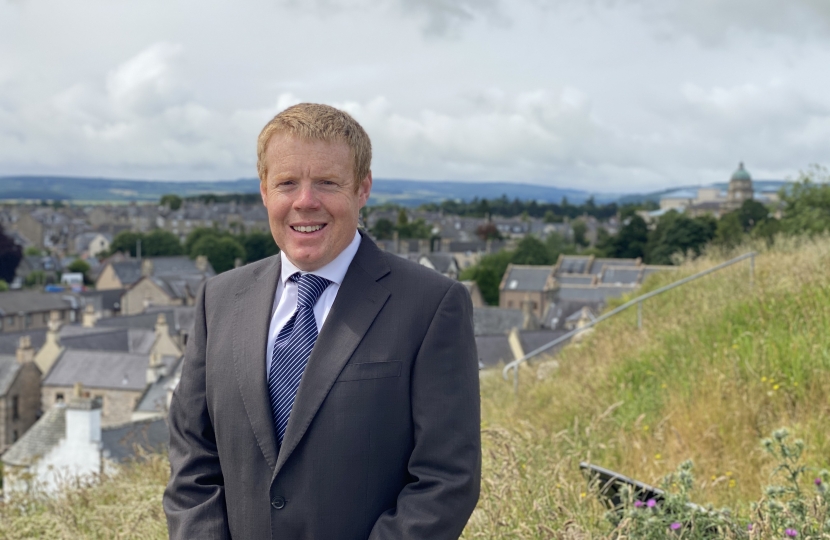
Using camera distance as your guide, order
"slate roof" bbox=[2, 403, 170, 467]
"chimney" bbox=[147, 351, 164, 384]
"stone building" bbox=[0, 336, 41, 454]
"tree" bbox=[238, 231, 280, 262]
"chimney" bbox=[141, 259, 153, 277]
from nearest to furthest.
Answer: "slate roof" bbox=[2, 403, 170, 467] < "chimney" bbox=[147, 351, 164, 384] < "stone building" bbox=[0, 336, 41, 454] < "chimney" bbox=[141, 259, 153, 277] < "tree" bbox=[238, 231, 280, 262]

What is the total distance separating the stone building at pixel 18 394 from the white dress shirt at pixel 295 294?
4459cm

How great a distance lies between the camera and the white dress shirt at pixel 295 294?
2.77 metres

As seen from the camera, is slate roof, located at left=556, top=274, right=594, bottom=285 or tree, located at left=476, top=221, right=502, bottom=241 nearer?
slate roof, located at left=556, top=274, right=594, bottom=285

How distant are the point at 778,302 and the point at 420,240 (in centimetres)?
11203

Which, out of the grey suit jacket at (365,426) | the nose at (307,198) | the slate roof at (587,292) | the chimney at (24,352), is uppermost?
the nose at (307,198)

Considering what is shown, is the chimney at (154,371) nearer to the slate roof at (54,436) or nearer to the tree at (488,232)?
the slate roof at (54,436)

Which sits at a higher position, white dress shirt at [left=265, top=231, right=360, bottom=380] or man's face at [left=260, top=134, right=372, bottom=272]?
man's face at [left=260, top=134, right=372, bottom=272]

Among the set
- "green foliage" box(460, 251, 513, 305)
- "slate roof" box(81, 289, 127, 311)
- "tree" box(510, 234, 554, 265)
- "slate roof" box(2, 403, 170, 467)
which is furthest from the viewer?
"tree" box(510, 234, 554, 265)

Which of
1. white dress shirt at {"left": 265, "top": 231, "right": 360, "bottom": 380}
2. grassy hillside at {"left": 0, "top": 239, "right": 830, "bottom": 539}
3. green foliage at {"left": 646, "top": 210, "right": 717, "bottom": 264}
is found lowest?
green foliage at {"left": 646, "top": 210, "right": 717, "bottom": 264}

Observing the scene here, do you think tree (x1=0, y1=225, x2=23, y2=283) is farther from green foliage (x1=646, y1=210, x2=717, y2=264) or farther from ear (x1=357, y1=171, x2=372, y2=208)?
ear (x1=357, y1=171, x2=372, y2=208)

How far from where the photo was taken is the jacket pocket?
8.62 feet

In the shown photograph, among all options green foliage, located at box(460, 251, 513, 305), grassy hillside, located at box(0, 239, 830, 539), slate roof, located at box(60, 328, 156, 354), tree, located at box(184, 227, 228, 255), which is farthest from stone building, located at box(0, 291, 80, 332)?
grassy hillside, located at box(0, 239, 830, 539)

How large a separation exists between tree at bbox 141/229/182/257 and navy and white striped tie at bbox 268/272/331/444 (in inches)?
4646

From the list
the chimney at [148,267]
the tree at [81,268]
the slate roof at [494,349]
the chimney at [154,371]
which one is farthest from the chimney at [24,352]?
the tree at [81,268]
